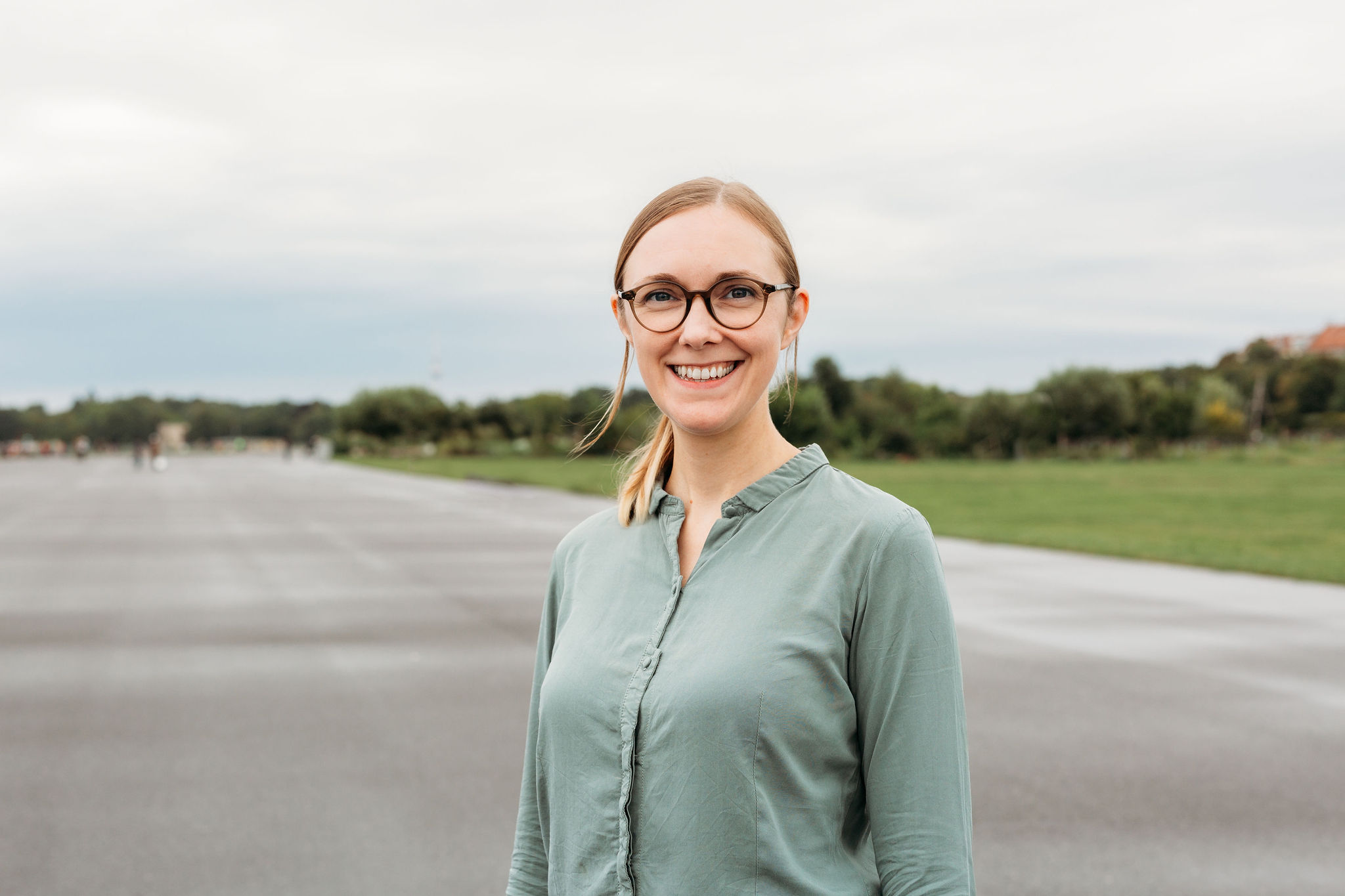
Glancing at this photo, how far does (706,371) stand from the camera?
178 cm

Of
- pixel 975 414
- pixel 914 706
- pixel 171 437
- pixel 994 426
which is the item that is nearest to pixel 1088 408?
A: pixel 994 426

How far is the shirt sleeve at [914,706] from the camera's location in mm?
1602

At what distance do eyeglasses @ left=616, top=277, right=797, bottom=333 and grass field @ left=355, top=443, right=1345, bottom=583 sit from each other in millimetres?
581

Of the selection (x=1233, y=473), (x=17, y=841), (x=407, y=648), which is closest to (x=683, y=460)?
(x=17, y=841)

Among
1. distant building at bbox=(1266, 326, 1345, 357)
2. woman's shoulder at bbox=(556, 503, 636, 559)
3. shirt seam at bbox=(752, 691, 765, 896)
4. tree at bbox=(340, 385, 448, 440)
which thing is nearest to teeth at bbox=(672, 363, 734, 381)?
woman's shoulder at bbox=(556, 503, 636, 559)

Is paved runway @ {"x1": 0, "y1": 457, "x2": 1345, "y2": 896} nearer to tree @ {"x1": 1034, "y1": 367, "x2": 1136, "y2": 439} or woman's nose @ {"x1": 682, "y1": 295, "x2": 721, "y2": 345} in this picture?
woman's nose @ {"x1": 682, "y1": 295, "x2": 721, "y2": 345}

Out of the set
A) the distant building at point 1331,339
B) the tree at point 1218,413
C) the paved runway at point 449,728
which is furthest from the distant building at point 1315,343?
the paved runway at point 449,728

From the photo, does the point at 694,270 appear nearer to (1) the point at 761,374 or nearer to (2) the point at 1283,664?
(1) the point at 761,374

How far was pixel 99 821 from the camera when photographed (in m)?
4.99

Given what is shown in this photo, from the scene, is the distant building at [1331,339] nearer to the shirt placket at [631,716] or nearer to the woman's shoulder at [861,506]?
the woman's shoulder at [861,506]

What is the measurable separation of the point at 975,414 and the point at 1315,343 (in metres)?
87.8

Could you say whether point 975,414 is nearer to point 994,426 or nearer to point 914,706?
point 994,426

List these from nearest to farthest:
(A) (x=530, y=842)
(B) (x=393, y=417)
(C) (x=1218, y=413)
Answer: (A) (x=530, y=842)
(C) (x=1218, y=413)
(B) (x=393, y=417)

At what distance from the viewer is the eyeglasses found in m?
1.75
